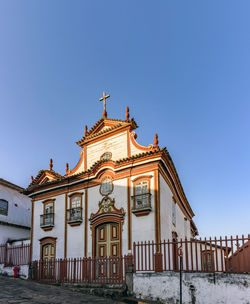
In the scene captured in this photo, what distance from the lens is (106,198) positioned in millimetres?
19297

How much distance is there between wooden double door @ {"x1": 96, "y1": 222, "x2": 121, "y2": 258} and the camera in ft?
59.7

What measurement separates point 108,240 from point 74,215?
3.10 meters

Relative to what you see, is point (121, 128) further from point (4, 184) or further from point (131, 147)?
point (4, 184)

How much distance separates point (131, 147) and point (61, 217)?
257 inches

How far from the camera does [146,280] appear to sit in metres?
14.0

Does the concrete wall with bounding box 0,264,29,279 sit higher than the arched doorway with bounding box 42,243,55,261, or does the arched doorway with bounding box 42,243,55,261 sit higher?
the arched doorway with bounding box 42,243,55,261

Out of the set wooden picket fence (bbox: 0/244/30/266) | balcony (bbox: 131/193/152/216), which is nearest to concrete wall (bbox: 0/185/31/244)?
wooden picket fence (bbox: 0/244/30/266)

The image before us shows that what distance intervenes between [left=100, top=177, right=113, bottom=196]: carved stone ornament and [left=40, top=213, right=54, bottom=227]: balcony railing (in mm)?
4341

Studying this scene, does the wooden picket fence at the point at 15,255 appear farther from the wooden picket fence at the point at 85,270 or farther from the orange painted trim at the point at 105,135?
the orange painted trim at the point at 105,135

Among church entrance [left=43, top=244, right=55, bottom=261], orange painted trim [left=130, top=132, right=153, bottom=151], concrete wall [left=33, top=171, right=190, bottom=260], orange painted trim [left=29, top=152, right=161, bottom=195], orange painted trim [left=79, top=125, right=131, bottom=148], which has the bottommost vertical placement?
church entrance [left=43, top=244, right=55, bottom=261]

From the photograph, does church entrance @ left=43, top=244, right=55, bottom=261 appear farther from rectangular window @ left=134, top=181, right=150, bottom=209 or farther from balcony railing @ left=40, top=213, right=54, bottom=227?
rectangular window @ left=134, top=181, right=150, bottom=209

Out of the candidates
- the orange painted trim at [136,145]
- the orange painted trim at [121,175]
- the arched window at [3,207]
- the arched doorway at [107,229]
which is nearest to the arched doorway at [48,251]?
the orange painted trim at [121,175]

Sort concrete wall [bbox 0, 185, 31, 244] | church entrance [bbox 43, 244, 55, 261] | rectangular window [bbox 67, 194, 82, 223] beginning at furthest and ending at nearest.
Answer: concrete wall [bbox 0, 185, 31, 244] < church entrance [bbox 43, 244, 55, 261] < rectangular window [bbox 67, 194, 82, 223]

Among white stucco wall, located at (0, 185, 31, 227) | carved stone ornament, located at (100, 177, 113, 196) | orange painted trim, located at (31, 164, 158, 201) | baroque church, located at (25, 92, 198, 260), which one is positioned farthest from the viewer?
white stucco wall, located at (0, 185, 31, 227)
